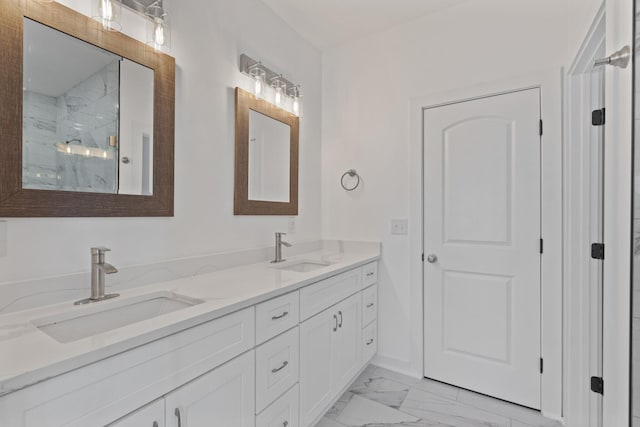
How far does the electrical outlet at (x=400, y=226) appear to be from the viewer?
7.88 feet

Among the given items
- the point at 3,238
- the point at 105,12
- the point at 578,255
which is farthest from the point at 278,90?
the point at 578,255

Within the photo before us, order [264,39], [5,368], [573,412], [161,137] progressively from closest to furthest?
[5,368] → [161,137] → [573,412] → [264,39]

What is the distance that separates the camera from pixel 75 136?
47.9 inches

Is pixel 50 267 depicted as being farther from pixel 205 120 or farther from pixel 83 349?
pixel 205 120

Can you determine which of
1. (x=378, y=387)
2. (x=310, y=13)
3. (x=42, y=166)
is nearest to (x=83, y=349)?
(x=42, y=166)

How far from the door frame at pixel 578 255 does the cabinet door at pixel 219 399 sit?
1.68m

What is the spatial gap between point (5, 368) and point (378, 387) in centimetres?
207

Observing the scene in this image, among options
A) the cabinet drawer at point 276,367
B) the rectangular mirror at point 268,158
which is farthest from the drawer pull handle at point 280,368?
the rectangular mirror at point 268,158

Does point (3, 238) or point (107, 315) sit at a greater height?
point (3, 238)

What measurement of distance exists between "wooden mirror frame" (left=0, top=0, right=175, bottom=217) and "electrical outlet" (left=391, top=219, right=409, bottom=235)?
1.58 meters

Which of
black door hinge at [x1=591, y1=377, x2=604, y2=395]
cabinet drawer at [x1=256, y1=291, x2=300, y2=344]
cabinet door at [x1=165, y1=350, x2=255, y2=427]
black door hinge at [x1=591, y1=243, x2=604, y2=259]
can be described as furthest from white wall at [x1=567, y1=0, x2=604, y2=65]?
cabinet door at [x1=165, y1=350, x2=255, y2=427]

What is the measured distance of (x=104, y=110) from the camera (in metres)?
1.30

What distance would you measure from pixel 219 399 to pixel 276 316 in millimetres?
375

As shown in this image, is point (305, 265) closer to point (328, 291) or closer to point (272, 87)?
point (328, 291)
